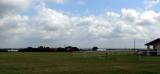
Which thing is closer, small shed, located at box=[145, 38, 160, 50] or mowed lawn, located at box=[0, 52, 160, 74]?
mowed lawn, located at box=[0, 52, 160, 74]

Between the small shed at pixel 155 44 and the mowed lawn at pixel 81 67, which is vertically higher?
the small shed at pixel 155 44

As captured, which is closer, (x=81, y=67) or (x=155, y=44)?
(x=81, y=67)

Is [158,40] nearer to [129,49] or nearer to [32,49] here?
[129,49]

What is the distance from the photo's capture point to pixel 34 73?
25.1 meters

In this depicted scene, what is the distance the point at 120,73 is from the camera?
25.0 meters

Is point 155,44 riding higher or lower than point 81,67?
higher

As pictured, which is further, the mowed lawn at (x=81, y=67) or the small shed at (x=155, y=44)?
the small shed at (x=155, y=44)

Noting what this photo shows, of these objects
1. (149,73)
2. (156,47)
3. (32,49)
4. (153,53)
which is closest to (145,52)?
(153,53)

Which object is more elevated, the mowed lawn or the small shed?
the small shed

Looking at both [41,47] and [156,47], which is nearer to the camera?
[156,47]

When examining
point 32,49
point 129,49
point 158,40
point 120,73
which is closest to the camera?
point 120,73

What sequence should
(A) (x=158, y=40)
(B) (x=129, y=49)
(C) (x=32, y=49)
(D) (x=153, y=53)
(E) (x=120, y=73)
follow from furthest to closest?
(C) (x=32, y=49) → (B) (x=129, y=49) → (A) (x=158, y=40) → (D) (x=153, y=53) → (E) (x=120, y=73)

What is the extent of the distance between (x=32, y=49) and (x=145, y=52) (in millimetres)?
75694

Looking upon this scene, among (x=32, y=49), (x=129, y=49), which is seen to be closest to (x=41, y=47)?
(x=32, y=49)
